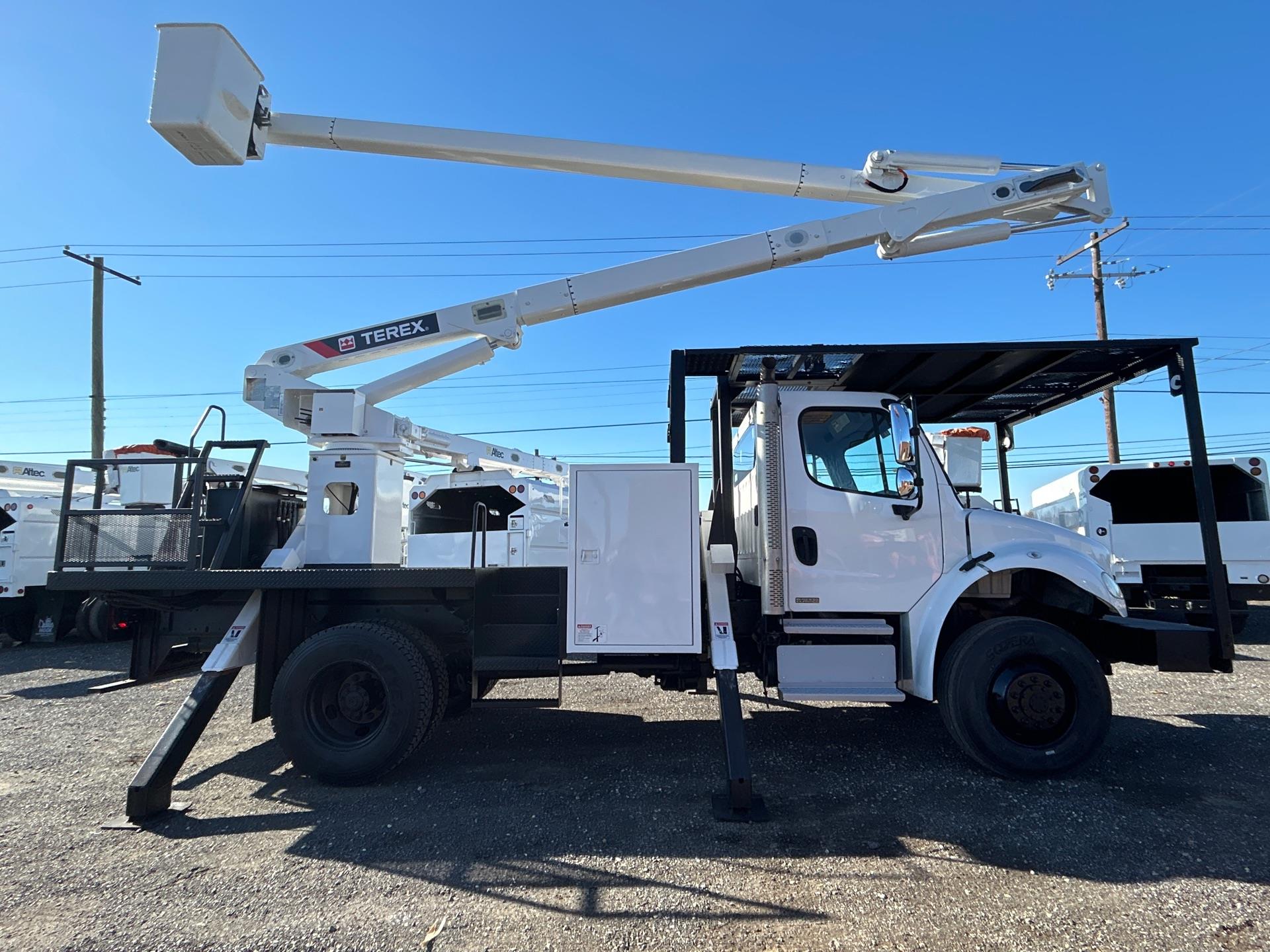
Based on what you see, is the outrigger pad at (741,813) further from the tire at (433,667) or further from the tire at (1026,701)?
the tire at (433,667)

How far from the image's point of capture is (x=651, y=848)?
3.87 meters

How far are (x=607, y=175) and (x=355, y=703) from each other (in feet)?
17.5

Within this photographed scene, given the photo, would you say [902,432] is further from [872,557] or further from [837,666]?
[837,666]

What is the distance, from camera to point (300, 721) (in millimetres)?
4883

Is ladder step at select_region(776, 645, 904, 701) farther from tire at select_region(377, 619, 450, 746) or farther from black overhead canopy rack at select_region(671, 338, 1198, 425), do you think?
tire at select_region(377, 619, 450, 746)

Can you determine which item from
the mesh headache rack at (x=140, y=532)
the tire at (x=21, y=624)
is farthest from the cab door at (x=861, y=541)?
the tire at (x=21, y=624)

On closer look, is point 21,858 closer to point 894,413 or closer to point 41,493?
point 894,413

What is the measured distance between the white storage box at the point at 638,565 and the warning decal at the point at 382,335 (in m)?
2.82

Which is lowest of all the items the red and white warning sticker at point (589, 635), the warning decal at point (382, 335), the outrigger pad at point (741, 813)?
the outrigger pad at point (741, 813)

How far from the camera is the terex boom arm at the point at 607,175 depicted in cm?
650

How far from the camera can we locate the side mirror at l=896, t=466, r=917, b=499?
4.80m

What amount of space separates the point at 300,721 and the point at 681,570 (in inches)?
111

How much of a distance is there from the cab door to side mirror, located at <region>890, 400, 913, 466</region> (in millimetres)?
384

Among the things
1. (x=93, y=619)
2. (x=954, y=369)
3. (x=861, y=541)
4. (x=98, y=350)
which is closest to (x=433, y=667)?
(x=861, y=541)
